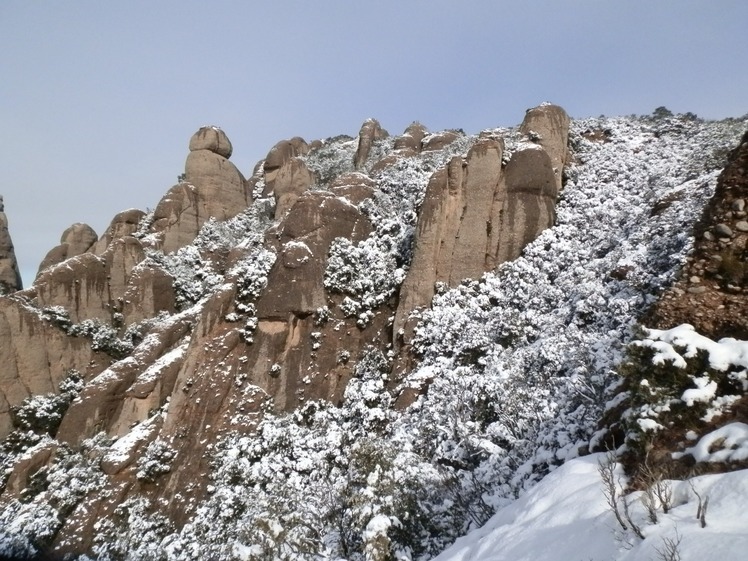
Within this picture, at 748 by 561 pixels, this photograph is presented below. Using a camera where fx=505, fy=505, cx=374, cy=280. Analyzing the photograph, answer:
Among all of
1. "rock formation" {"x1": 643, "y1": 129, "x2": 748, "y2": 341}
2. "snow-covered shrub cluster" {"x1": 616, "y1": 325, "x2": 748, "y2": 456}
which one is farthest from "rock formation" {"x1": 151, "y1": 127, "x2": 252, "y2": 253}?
"snow-covered shrub cluster" {"x1": 616, "y1": 325, "x2": 748, "y2": 456}

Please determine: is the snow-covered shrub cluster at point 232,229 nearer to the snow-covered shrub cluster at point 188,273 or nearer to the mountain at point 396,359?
the snow-covered shrub cluster at point 188,273

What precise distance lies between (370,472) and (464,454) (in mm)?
2338

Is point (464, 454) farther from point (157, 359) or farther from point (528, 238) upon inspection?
point (157, 359)

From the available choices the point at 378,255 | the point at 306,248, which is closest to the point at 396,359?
the point at 378,255

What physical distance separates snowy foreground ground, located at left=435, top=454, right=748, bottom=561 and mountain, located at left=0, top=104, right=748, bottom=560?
29 cm

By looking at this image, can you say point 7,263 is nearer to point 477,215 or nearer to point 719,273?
point 477,215

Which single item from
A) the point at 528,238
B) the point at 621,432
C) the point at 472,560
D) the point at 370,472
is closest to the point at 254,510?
the point at 370,472

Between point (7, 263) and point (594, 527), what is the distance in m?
39.4

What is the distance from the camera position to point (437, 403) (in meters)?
14.7

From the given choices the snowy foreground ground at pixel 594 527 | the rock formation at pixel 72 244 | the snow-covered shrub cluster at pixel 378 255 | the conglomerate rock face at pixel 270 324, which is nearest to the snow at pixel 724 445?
the snowy foreground ground at pixel 594 527

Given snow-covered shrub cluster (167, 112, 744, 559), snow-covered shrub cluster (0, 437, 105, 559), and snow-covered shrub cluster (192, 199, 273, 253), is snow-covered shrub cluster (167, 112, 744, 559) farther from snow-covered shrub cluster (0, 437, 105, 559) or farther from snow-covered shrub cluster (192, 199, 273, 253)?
snow-covered shrub cluster (192, 199, 273, 253)

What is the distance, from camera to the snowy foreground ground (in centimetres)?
401

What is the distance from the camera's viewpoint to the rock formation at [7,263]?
108ft

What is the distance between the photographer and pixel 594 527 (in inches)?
200
